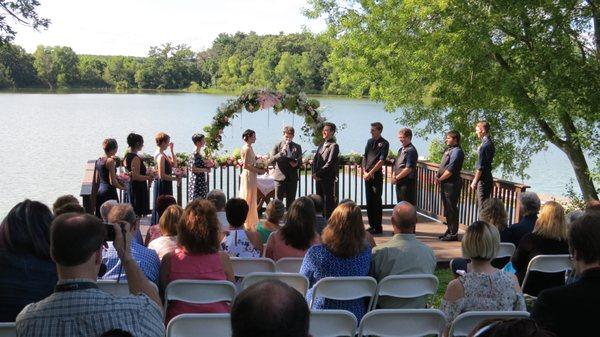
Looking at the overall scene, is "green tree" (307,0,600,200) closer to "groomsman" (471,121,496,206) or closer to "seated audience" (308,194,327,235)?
"groomsman" (471,121,496,206)

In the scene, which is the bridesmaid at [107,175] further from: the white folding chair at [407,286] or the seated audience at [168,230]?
the white folding chair at [407,286]

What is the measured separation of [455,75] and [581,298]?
11171 mm

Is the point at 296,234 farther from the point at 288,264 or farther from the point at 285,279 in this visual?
the point at 285,279

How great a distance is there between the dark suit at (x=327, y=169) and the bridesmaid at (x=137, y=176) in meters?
2.52

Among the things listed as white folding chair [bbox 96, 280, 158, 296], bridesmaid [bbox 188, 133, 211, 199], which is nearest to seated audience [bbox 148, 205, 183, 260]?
white folding chair [bbox 96, 280, 158, 296]

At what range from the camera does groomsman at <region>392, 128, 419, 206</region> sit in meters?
9.25

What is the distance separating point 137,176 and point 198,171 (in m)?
1.09

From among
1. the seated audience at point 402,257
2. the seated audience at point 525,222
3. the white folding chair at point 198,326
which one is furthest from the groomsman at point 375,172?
the white folding chair at point 198,326

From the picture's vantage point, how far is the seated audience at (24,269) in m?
3.17

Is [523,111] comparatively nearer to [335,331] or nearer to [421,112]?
[421,112]

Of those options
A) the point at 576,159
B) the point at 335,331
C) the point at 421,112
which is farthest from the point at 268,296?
the point at 576,159

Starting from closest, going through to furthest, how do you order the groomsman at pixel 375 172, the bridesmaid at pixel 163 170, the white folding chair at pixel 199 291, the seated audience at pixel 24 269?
the seated audience at pixel 24 269
the white folding chair at pixel 199 291
the bridesmaid at pixel 163 170
the groomsman at pixel 375 172

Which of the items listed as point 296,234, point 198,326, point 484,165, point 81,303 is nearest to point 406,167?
point 484,165

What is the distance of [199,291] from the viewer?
13.1 feet
